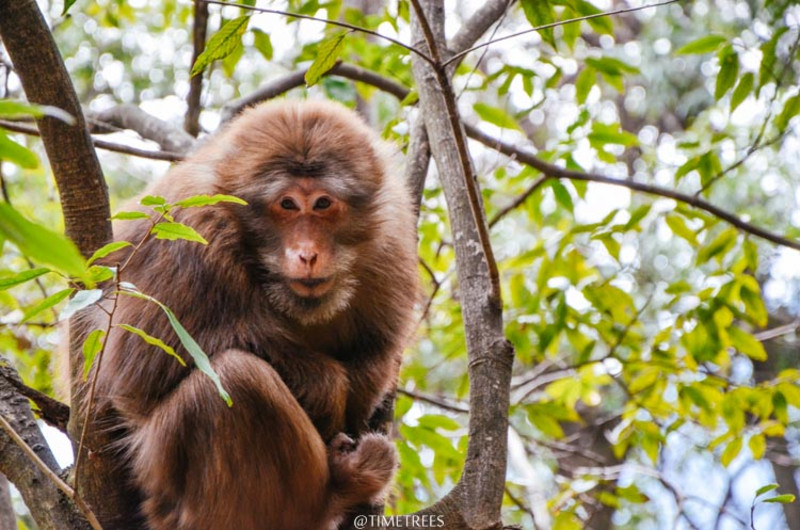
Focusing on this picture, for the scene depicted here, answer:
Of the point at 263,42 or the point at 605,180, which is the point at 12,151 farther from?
the point at 605,180

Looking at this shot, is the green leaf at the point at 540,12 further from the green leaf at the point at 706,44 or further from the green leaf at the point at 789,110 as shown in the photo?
the green leaf at the point at 789,110

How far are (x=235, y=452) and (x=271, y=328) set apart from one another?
2.18 ft

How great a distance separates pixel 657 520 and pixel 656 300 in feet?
10.9

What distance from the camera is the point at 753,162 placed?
12.3m

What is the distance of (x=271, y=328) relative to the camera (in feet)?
13.0

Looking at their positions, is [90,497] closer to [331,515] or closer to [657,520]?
[331,515]

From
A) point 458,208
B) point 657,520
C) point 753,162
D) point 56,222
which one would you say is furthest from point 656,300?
point 458,208

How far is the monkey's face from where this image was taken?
3.92 metres

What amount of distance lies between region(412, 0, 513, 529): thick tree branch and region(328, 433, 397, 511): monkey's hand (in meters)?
0.52

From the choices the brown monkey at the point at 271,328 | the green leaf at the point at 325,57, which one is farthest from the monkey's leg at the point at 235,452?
the green leaf at the point at 325,57

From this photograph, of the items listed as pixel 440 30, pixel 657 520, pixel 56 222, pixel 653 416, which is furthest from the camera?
pixel 657 520

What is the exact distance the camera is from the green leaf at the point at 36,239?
1.38m

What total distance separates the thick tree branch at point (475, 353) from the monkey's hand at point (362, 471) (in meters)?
0.52

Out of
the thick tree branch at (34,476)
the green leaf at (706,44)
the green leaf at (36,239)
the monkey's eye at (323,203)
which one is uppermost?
the green leaf at (706,44)
